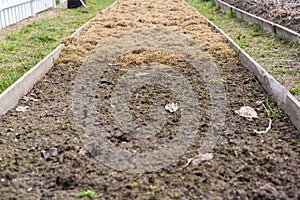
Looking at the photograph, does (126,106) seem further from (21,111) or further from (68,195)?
(68,195)

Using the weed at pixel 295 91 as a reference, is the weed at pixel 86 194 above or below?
below

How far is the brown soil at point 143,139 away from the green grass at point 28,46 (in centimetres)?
32

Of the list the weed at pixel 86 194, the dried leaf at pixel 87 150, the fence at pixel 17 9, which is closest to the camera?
the weed at pixel 86 194

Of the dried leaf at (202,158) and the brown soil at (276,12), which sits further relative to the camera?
the brown soil at (276,12)

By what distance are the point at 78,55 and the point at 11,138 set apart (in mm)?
2194

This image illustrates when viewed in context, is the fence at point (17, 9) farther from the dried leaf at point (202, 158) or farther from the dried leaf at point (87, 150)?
the dried leaf at point (202, 158)

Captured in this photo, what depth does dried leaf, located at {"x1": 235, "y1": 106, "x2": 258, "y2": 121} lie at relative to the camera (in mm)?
2752

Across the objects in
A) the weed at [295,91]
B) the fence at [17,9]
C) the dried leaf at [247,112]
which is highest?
the weed at [295,91]

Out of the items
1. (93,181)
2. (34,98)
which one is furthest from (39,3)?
(93,181)

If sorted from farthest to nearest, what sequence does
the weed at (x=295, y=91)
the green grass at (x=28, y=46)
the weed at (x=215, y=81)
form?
the green grass at (x=28, y=46), the weed at (x=215, y=81), the weed at (x=295, y=91)

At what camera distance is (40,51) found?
4.68 meters

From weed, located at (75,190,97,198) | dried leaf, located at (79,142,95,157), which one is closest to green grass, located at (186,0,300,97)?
dried leaf, located at (79,142,95,157)

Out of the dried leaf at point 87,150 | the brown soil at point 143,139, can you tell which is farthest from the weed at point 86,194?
the dried leaf at point 87,150

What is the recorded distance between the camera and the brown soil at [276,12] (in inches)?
219
